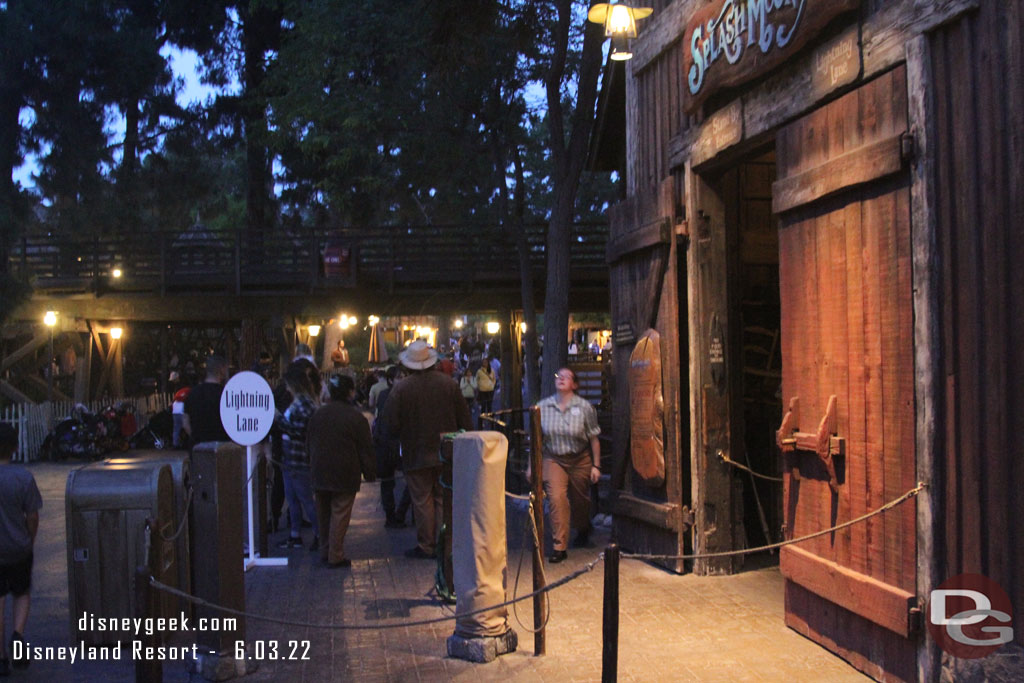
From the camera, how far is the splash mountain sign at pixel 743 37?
597 cm

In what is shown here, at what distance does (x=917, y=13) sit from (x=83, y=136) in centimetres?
2020

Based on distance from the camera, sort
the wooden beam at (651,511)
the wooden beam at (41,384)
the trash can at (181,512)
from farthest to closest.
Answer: the wooden beam at (41,384) < the wooden beam at (651,511) < the trash can at (181,512)

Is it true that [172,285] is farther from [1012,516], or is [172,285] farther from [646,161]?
[1012,516]

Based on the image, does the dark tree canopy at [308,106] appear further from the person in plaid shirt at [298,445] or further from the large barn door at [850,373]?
the large barn door at [850,373]

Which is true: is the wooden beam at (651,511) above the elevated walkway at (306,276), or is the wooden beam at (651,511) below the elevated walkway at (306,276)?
below

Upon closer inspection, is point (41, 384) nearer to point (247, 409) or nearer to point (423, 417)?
point (247, 409)

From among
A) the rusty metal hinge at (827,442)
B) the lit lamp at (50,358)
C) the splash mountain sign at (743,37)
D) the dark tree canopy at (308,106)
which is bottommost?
the rusty metal hinge at (827,442)

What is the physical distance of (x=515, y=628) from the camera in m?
6.86

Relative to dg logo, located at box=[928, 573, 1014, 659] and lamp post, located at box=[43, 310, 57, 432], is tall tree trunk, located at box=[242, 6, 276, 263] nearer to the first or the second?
lamp post, located at box=[43, 310, 57, 432]

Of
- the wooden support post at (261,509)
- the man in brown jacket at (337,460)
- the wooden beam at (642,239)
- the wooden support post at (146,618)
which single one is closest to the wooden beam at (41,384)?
the wooden support post at (261,509)

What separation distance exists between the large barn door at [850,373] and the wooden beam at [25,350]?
1936 centimetres

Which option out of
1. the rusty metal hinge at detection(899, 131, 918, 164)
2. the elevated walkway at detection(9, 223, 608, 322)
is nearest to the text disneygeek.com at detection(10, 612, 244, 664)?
the rusty metal hinge at detection(899, 131, 918, 164)

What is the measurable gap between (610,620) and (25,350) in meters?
20.5

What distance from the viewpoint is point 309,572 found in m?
8.71
